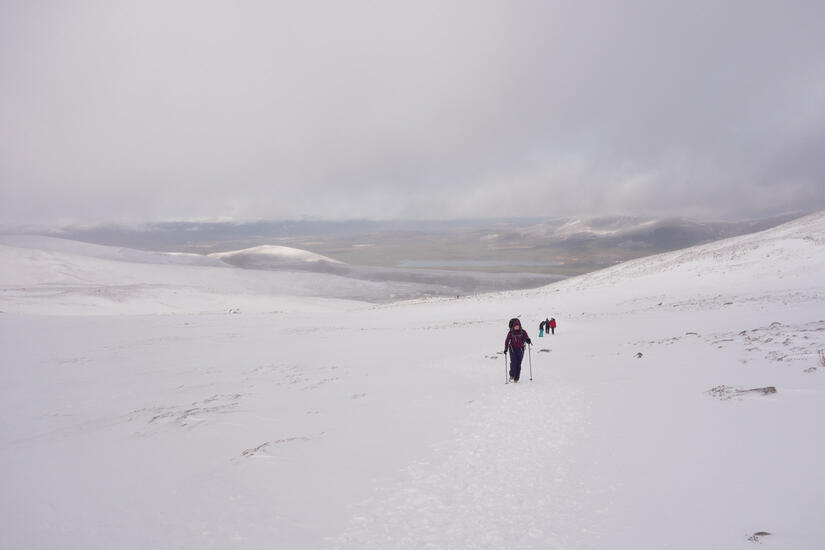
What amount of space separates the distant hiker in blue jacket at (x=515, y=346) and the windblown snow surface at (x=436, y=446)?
0.53 metres

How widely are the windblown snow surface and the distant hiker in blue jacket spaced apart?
531 mm

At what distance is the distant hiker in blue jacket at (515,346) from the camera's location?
10.6 metres

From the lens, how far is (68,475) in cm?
652

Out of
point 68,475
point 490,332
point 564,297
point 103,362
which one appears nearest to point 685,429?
point 68,475

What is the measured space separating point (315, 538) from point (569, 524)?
8.83 feet

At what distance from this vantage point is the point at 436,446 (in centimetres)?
677

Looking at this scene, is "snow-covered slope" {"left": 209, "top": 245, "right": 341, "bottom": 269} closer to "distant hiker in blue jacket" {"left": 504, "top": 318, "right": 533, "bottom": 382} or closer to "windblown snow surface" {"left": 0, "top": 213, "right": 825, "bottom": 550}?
"windblown snow surface" {"left": 0, "top": 213, "right": 825, "bottom": 550}

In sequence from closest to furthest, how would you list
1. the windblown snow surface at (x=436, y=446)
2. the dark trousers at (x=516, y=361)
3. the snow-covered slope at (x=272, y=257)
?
the windblown snow surface at (x=436, y=446) → the dark trousers at (x=516, y=361) → the snow-covered slope at (x=272, y=257)

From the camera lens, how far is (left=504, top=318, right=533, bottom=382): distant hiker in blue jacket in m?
10.6

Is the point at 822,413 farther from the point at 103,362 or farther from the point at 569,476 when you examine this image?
the point at 103,362

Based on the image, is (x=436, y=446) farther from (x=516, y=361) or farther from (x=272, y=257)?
(x=272, y=257)

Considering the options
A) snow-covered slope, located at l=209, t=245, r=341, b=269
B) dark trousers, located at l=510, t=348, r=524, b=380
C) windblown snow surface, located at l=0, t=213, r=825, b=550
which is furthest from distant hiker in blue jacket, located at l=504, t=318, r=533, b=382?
snow-covered slope, located at l=209, t=245, r=341, b=269

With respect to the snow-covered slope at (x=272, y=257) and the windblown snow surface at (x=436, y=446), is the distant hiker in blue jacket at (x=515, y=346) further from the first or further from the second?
the snow-covered slope at (x=272, y=257)

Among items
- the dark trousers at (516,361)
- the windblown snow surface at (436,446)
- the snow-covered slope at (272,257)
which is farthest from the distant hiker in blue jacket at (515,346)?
the snow-covered slope at (272,257)
